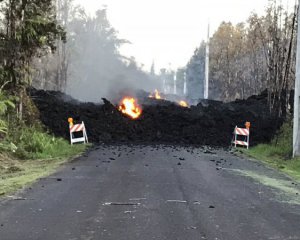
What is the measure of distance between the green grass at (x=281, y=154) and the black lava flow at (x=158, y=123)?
3.04 meters

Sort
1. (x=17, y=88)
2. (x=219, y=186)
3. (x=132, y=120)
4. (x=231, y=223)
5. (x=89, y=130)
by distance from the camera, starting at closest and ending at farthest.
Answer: (x=231, y=223)
(x=219, y=186)
(x=17, y=88)
(x=89, y=130)
(x=132, y=120)

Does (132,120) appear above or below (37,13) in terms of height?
below

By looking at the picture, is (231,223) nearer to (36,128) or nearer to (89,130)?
(36,128)

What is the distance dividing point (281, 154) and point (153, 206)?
14.0 metres

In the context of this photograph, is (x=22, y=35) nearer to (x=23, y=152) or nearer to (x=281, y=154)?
(x=23, y=152)

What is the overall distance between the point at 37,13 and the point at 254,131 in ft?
48.0

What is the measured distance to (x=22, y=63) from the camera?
2147cm

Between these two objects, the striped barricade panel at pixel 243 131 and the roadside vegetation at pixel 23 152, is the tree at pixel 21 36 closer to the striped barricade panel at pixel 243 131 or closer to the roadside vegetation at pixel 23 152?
the roadside vegetation at pixel 23 152

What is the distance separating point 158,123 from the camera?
96.1 feet

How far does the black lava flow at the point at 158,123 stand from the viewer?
26.6 m

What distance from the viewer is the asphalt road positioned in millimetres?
6582

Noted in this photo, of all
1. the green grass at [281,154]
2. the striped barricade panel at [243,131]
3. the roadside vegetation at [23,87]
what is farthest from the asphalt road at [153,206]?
the striped barricade panel at [243,131]

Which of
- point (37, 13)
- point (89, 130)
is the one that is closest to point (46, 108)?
point (89, 130)

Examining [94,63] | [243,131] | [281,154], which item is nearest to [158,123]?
[243,131]
